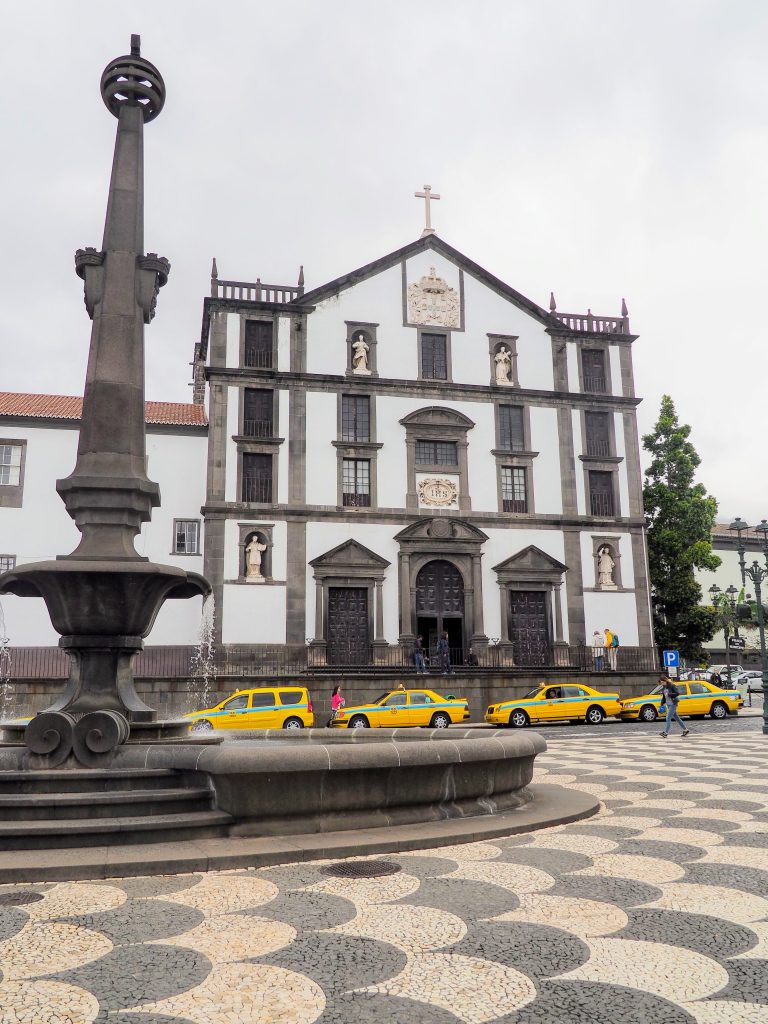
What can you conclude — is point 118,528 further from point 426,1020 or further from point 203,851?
point 426,1020

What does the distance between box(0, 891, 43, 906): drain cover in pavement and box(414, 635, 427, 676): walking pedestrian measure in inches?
927

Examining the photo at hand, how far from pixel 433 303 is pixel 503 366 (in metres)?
3.89

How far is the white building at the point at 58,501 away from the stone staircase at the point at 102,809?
23.1 metres

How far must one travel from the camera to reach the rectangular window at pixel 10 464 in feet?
101

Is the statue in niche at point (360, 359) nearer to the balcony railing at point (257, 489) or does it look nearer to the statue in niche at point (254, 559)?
the balcony railing at point (257, 489)

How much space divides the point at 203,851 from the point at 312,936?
1973 mm

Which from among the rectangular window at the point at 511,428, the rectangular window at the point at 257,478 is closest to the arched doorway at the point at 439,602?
the rectangular window at the point at 511,428

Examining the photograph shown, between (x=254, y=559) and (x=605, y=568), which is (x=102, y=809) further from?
(x=605, y=568)

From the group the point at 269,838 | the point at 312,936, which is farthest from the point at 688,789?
the point at 312,936

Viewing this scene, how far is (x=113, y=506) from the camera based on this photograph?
8.98m

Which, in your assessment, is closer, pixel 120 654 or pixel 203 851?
pixel 203 851

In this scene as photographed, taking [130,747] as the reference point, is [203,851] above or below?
below

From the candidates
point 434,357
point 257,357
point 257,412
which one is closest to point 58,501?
point 257,412

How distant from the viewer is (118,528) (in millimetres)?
9039
